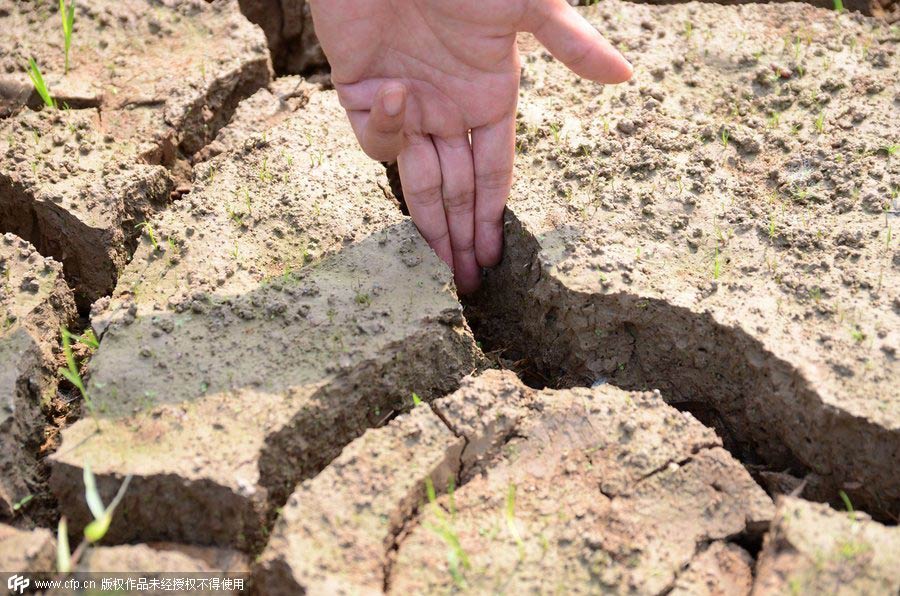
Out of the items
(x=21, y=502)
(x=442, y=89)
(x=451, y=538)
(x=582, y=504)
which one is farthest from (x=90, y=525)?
(x=442, y=89)

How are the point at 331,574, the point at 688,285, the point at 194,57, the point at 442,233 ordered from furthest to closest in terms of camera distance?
the point at 194,57 → the point at 442,233 → the point at 688,285 → the point at 331,574

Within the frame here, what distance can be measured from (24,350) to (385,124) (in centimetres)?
113

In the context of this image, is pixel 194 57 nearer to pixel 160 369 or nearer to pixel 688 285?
pixel 160 369

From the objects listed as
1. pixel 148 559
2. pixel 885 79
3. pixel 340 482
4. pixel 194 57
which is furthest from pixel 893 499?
pixel 194 57

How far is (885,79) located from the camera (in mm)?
3055

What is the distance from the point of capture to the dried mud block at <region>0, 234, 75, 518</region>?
2.28 meters

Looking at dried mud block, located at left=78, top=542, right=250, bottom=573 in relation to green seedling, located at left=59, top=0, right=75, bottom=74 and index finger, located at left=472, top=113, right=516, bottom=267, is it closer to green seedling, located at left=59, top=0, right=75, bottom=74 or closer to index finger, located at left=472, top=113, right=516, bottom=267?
index finger, located at left=472, top=113, right=516, bottom=267

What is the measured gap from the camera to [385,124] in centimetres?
245

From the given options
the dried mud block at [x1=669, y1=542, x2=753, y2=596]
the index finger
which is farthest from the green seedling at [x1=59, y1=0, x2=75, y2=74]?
the dried mud block at [x1=669, y1=542, x2=753, y2=596]

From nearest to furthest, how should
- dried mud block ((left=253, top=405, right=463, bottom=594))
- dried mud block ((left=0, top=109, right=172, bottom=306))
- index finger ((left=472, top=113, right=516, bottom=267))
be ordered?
dried mud block ((left=253, top=405, right=463, bottom=594))
index finger ((left=472, top=113, right=516, bottom=267))
dried mud block ((left=0, top=109, right=172, bottom=306))

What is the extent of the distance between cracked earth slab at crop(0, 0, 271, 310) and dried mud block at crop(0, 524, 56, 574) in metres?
1.02

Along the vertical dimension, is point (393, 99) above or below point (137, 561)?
above

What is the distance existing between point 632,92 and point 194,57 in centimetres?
158

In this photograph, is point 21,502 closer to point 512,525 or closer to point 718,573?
point 512,525
